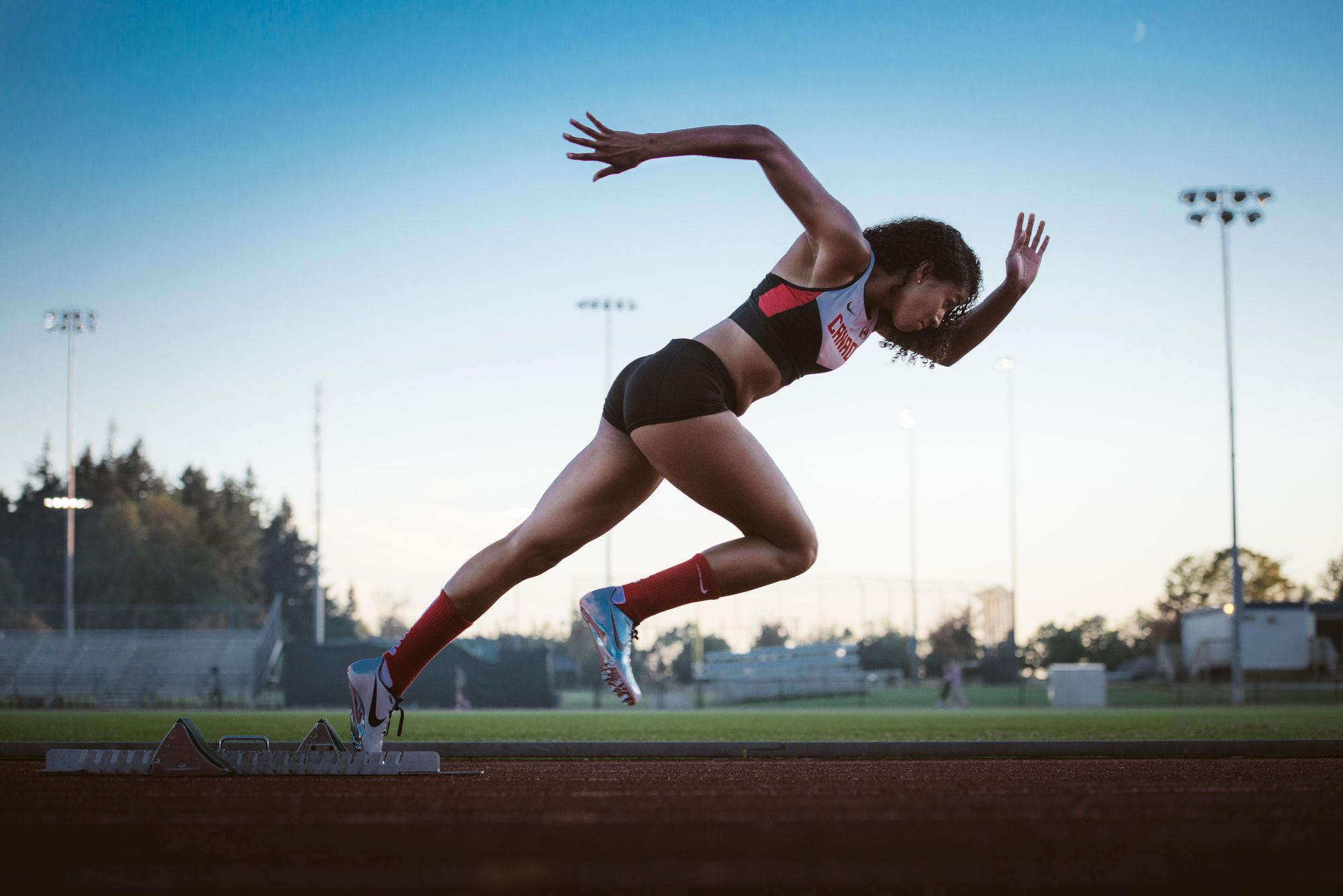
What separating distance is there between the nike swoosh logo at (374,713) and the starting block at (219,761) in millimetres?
297

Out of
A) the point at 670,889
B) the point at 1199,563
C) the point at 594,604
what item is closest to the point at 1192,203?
the point at 594,604

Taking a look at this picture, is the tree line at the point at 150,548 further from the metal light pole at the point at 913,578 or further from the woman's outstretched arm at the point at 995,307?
the woman's outstretched arm at the point at 995,307

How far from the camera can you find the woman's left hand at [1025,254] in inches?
173

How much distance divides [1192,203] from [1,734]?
31798 mm

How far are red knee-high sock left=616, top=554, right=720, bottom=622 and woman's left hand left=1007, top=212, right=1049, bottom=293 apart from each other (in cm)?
161

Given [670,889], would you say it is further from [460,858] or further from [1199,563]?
[1199,563]

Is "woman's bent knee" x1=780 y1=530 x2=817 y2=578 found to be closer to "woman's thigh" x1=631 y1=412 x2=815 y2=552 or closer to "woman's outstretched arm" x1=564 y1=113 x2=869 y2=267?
"woman's thigh" x1=631 y1=412 x2=815 y2=552

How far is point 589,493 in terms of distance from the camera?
3.94 m

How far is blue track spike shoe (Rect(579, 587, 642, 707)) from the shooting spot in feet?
12.4

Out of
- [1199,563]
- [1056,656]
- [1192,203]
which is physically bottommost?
[1056,656]

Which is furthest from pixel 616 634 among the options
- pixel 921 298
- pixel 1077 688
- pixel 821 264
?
pixel 1077 688

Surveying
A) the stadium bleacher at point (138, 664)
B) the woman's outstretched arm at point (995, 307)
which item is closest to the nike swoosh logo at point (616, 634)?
the woman's outstretched arm at point (995, 307)

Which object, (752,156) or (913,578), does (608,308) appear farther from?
(752,156)

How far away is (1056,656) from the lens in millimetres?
84688
